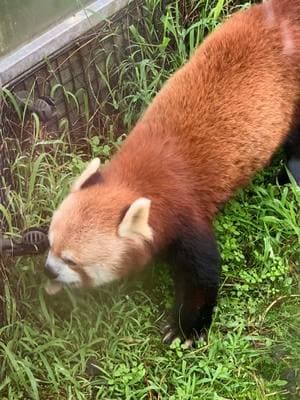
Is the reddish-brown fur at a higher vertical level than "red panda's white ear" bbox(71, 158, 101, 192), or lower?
lower

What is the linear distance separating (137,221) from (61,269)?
1.21ft

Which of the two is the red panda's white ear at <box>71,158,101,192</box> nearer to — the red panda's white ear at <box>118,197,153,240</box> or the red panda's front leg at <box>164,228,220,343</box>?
the red panda's white ear at <box>118,197,153,240</box>

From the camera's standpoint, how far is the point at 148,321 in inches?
142

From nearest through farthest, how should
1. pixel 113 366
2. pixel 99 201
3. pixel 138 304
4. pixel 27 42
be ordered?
1. pixel 99 201
2. pixel 113 366
3. pixel 138 304
4. pixel 27 42

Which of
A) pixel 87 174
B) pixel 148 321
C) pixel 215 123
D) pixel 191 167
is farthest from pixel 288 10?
pixel 148 321

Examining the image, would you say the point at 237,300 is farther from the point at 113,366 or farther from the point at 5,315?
the point at 5,315

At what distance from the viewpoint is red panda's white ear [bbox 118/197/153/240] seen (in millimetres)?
3062

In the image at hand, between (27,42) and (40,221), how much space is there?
933mm

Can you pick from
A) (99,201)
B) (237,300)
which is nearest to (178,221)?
(99,201)

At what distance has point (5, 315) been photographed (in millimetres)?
3309

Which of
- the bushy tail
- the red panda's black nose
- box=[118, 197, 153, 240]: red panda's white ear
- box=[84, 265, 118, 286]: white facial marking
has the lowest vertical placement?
box=[84, 265, 118, 286]: white facial marking

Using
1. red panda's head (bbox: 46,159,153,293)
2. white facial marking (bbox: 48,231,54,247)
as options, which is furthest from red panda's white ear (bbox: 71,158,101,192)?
white facial marking (bbox: 48,231,54,247)

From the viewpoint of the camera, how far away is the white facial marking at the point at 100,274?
3215 millimetres

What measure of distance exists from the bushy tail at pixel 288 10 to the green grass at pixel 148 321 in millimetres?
851
